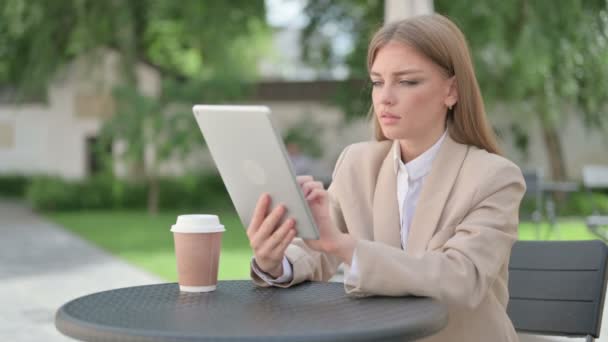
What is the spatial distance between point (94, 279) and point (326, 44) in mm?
12403

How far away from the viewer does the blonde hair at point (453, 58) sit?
2.52 meters

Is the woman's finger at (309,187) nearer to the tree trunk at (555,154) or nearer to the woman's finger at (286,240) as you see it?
the woman's finger at (286,240)

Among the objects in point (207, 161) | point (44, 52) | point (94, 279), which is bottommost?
point (207, 161)

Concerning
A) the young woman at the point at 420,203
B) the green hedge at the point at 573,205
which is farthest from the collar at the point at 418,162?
the green hedge at the point at 573,205

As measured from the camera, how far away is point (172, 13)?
19906mm

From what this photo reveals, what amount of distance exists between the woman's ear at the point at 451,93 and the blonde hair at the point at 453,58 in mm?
12

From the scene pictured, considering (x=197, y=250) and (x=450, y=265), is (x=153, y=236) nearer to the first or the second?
(x=197, y=250)

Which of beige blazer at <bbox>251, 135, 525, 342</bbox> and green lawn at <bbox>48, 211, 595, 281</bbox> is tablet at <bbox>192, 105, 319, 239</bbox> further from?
green lawn at <bbox>48, 211, 595, 281</bbox>

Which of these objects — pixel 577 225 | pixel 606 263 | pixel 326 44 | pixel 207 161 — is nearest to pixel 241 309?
pixel 606 263

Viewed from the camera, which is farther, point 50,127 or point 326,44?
point 50,127

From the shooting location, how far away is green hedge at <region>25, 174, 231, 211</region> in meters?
22.7

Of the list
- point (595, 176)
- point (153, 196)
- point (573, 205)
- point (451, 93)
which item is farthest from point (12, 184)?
point (451, 93)

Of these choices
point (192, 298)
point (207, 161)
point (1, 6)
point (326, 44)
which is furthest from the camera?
point (207, 161)

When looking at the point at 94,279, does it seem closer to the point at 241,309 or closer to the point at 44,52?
the point at 241,309
